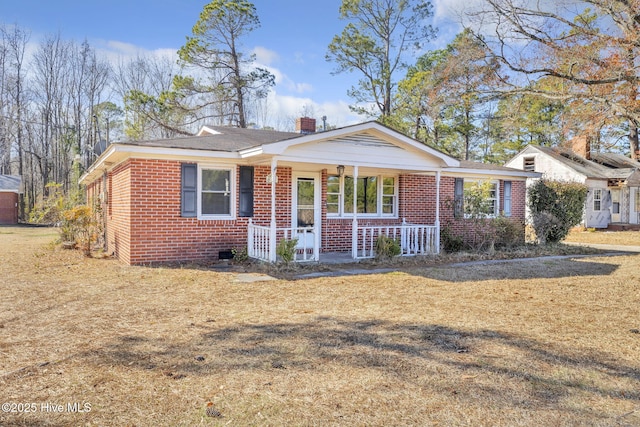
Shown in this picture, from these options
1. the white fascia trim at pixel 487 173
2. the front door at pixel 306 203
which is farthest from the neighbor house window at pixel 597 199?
the front door at pixel 306 203

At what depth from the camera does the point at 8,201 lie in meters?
29.7

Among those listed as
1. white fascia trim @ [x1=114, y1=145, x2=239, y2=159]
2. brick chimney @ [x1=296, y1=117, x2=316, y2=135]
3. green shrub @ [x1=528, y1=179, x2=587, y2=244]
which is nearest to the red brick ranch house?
white fascia trim @ [x1=114, y1=145, x2=239, y2=159]

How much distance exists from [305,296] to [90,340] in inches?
127

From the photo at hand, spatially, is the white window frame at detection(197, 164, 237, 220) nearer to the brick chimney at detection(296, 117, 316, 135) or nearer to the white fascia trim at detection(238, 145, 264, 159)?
the white fascia trim at detection(238, 145, 264, 159)

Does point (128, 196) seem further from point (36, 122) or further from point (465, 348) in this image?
point (36, 122)

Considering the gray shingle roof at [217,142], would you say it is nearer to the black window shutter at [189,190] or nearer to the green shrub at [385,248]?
the black window shutter at [189,190]

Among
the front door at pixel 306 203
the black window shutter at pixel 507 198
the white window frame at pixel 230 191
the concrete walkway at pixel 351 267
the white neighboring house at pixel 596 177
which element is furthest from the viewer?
the white neighboring house at pixel 596 177

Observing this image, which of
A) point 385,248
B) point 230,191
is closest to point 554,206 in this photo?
point 385,248

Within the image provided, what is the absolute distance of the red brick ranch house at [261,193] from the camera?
993cm

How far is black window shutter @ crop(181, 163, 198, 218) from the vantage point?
10297mm

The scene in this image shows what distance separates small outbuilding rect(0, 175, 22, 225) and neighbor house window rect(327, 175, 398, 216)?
26.5 meters

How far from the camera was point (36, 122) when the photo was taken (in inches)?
1389

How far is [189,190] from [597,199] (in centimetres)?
2366

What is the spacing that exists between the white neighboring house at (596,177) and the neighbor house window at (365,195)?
47.1ft
